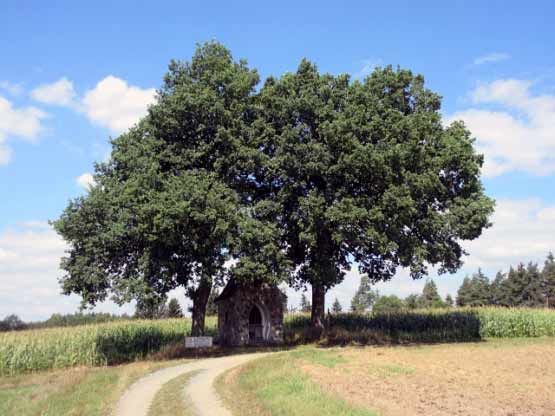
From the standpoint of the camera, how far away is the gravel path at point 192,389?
14.7 m

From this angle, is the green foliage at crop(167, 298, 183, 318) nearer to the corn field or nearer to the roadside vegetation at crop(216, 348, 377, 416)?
the corn field

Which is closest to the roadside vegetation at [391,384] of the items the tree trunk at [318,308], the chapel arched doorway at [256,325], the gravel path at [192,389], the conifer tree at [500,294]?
the gravel path at [192,389]

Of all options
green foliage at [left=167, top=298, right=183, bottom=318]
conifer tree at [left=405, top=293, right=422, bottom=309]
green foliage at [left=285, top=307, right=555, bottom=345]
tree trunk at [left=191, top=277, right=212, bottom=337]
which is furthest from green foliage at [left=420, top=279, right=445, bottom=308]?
tree trunk at [left=191, top=277, right=212, bottom=337]

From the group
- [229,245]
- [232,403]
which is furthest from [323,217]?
[232,403]

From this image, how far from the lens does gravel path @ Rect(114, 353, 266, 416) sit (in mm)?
14727

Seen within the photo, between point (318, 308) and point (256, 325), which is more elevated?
point (318, 308)

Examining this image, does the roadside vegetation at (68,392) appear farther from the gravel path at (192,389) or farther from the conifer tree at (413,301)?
the conifer tree at (413,301)

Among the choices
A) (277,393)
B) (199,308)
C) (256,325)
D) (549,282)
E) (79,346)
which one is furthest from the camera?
(549,282)

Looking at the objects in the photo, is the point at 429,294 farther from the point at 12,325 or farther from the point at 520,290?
the point at 12,325

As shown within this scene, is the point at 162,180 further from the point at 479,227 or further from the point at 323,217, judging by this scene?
the point at 479,227

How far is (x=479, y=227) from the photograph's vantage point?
106 feet

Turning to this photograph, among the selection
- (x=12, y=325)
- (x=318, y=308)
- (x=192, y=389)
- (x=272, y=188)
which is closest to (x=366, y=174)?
(x=272, y=188)

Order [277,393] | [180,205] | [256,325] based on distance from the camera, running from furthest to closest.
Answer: [256,325]
[180,205]
[277,393]

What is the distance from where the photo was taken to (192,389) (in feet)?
58.5
